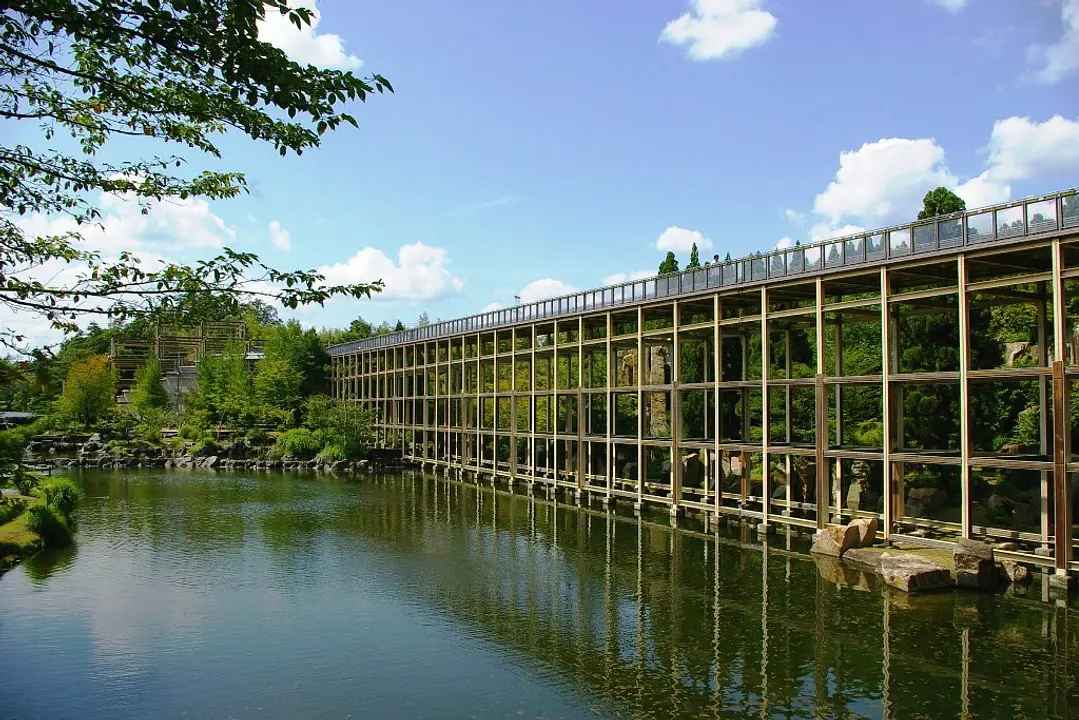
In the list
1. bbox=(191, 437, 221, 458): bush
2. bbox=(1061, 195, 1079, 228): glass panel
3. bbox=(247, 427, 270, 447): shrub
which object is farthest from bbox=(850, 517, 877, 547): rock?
bbox=(247, 427, 270, 447): shrub

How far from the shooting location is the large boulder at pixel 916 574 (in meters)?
20.6

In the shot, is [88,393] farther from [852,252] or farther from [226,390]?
[852,252]

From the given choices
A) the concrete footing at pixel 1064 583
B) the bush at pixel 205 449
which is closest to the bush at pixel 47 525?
the concrete footing at pixel 1064 583

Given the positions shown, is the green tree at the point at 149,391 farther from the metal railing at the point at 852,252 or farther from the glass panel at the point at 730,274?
the glass panel at the point at 730,274

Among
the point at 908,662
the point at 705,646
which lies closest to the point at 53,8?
the point at 705,646

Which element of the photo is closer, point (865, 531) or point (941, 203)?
point (865, 531)

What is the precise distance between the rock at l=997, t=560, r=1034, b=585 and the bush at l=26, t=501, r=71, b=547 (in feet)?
98.1

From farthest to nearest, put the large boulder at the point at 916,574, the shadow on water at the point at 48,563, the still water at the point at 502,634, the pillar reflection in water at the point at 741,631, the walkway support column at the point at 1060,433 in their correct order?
the shadow on water at the point at 48,563 → the large boulder at the point at 916,574 → the walkway support column at the point at 1060,433 → the pillar reflection in water at the point at 741,631 → the still water at the point at 502,634

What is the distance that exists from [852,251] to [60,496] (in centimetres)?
3002

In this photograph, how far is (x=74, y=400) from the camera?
6956cm

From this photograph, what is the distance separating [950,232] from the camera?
73.9 feet

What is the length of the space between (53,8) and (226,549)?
23287 mm

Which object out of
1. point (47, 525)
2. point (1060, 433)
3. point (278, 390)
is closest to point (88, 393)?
point (278, 390)

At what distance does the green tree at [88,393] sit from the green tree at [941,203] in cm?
6810
